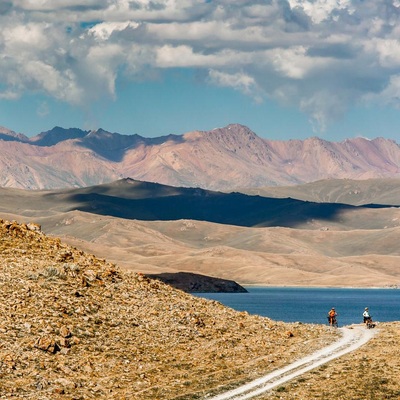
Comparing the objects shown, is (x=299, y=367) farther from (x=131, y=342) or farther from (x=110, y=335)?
(x=110, y=335)

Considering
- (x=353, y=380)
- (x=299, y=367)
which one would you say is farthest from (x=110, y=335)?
(x=353, y=380)

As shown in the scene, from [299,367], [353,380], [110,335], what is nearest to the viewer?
[353,380]

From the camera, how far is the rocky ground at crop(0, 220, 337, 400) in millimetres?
38781

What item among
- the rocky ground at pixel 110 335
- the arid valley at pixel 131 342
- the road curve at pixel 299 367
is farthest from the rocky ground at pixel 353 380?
the rocky ground at pixel 110 335

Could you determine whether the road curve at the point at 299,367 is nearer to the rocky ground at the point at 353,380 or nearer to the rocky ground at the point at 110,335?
the rocky ground at the point at 353,380

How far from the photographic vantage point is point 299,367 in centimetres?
4381

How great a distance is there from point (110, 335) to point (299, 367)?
874cm

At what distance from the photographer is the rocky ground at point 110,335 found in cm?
3878

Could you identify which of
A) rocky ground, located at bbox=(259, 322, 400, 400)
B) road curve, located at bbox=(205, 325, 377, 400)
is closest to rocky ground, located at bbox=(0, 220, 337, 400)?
road curve, located at bbox=(205, 325, 377, 400)

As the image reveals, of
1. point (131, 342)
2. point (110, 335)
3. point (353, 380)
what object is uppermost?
point (110, 335)

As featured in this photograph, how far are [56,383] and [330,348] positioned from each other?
17305 mm

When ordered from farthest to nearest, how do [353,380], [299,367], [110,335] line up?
1. [110,335]
2. [299,367]
3. [353,380]

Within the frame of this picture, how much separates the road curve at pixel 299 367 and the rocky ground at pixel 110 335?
2.55 feet

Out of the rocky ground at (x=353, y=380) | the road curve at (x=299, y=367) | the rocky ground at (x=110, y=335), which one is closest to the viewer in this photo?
the rocky ground at (x=353, y=380)
